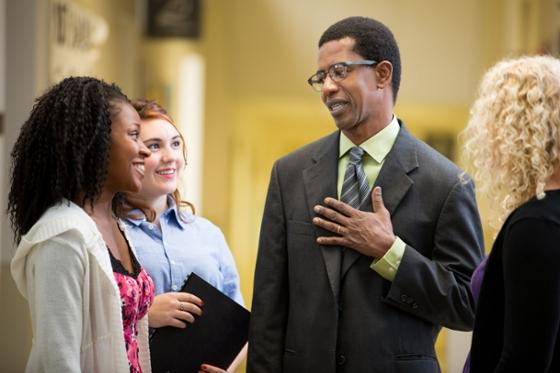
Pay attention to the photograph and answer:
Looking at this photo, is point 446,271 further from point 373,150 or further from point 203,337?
point 203,337

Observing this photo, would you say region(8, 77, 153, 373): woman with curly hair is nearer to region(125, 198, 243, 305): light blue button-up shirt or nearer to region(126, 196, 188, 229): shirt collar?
region(125, 198, 243, 305): light blue button-up shirt

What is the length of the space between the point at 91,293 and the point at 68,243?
5.4 inches

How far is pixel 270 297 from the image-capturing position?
280 cm

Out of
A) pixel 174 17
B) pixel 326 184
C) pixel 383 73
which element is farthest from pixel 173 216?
pixel 174 17

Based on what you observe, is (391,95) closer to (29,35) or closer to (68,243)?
(68,243)

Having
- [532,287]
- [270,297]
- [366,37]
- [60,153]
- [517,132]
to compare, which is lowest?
[270,297]

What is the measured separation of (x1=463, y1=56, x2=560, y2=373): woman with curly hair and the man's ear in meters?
0.43

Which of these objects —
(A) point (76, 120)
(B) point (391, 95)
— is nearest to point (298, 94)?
(B) point (391, 95)

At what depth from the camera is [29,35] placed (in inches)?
216

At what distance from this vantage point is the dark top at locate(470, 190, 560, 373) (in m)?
2.10

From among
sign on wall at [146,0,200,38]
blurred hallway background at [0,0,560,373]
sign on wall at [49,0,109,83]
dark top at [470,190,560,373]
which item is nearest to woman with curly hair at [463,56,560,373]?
dark top at [470,190,560,373]

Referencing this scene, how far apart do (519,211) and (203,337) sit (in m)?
1.07

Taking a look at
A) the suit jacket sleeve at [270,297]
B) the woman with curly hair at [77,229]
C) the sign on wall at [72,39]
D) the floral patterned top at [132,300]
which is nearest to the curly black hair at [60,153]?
the woman with curly hair at [77,229]

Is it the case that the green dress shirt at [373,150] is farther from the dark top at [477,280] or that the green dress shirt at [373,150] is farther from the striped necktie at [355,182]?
the dark top at [477,280]
